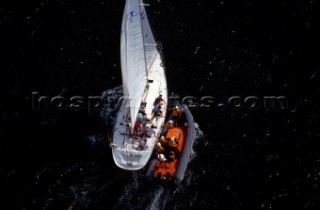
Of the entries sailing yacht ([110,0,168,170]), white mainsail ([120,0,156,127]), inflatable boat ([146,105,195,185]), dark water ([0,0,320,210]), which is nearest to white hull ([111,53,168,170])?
sailing yacht ([110,0,168,170])

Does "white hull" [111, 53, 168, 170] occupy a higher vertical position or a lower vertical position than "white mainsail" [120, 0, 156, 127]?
lower

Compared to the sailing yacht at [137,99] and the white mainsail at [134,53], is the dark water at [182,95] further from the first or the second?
the white mainsail at [134,53]

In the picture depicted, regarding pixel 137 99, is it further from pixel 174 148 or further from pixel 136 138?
pixel 174 148

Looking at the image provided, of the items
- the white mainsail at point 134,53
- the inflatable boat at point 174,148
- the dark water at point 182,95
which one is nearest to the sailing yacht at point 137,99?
the white mainsail at point 134,53

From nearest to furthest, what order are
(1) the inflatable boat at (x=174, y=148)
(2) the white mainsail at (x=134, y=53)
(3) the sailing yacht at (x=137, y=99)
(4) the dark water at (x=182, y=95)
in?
(1) the inflatable boat at (x=174, y=148) → (4) the dark water at (x=182, y=95) → (3) the sailing yacht at (x=137, y=99) → (2) the white mainsail at (x=134, y=53)

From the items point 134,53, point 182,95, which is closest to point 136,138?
point 134,53

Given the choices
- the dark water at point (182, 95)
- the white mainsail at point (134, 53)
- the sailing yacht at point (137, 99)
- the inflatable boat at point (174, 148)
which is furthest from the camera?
the white mainsail at point (134, 53)

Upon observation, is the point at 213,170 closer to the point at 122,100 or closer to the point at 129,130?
the point at 129,130

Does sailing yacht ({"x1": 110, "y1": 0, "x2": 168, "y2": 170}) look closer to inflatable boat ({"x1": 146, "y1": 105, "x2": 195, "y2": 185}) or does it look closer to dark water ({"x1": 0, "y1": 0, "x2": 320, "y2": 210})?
inflatable boat ({"x1": 146, "y1": 105, "x2": 195, "y2": 185})
